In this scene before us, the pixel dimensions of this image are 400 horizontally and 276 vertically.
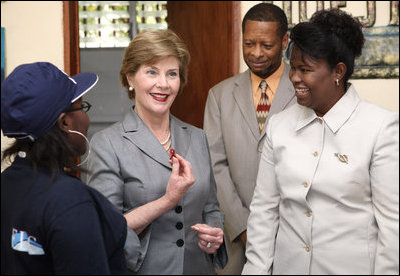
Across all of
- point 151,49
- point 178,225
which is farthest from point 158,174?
point 151,49

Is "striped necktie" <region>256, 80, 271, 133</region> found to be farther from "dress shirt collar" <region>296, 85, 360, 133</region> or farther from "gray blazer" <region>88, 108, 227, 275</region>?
"dress shirt collar" <region>296, 85, 360, 133</region>

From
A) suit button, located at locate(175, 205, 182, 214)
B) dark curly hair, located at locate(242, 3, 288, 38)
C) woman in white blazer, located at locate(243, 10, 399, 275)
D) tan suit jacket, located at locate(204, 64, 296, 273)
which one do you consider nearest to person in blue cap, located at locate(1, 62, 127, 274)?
suit button, located at locate(175, 205, 182, 214)

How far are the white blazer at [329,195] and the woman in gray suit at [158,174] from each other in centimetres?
24

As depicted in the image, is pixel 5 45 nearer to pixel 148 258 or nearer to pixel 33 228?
pixel 148 258

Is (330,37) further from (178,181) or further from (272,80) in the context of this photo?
(272,80)

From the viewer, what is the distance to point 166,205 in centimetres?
184

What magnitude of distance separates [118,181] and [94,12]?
451cm

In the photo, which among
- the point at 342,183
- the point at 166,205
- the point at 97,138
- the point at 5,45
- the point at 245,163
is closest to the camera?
the point at 342,183

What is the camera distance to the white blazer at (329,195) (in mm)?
1657

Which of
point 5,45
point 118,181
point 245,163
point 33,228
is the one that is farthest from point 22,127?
point 5,45

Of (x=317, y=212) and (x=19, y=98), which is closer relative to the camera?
(x=19, y=98)

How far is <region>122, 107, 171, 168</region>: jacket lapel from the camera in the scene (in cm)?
199

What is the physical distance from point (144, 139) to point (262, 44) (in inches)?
38.9

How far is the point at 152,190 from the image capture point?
1.92 metres
